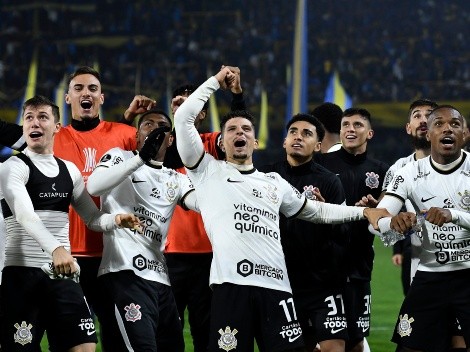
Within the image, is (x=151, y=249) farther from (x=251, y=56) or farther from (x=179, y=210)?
(x=251, y=56)

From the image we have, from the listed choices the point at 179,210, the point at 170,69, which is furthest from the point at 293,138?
the point at 170,69

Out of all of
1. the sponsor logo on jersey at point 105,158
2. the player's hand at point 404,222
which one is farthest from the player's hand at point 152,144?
the player's hand at point 404,222

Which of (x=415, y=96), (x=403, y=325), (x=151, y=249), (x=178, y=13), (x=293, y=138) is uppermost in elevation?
(x=178, y=13)

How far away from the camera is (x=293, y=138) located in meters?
6.05

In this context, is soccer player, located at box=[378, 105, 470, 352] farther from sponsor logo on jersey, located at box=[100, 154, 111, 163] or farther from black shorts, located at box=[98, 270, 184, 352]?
sponsor logo on jersey, located at box=[100, 154, 111, 163]

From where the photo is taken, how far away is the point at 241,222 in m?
5.34

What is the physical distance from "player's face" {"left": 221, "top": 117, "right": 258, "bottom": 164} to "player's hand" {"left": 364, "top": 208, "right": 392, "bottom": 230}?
0.78 meters

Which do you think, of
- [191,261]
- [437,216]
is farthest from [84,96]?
[437,216]

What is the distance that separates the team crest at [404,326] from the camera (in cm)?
562

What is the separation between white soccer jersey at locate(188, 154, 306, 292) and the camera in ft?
17.4

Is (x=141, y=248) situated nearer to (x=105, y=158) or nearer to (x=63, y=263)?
(x=105, y=158)

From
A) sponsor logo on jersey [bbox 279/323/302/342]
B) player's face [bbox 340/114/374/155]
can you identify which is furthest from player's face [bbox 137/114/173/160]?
player's face [bbox 340/114/374/155]

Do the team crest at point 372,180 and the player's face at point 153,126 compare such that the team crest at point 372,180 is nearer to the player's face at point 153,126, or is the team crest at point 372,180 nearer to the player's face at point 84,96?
the player's face at point 153,126

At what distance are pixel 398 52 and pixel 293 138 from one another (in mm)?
24468
